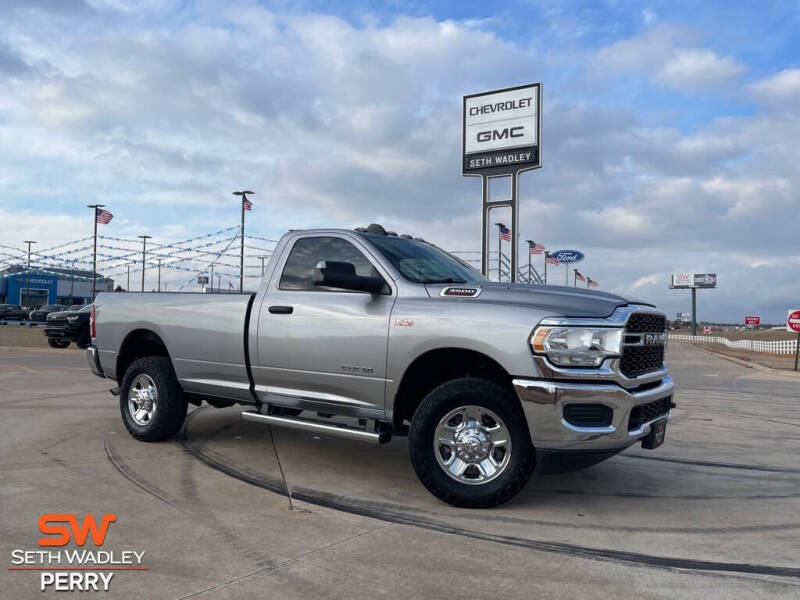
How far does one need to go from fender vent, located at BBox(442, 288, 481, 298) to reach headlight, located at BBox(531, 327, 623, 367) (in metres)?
0.69

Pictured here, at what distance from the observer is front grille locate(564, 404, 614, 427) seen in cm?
418

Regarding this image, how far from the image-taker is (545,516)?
4414 mm

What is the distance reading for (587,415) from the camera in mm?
4188

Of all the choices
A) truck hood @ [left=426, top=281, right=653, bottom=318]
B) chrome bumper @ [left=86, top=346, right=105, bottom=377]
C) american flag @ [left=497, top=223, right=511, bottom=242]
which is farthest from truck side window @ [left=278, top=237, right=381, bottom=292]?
american flag @ [left=497, top=223, right=511, bottom=242]

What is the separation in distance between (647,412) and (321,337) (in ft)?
8.02

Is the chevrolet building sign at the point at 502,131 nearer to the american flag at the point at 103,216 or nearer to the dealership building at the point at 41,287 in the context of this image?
the american flag at the point at 103,216

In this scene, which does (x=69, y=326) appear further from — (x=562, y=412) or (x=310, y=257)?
(x=562, y=412)

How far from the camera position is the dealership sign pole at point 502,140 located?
21281 millimetres

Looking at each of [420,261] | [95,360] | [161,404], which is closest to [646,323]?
[420,261]

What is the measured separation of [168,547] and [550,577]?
2043 millimetres

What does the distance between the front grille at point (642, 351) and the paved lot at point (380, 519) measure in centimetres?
98

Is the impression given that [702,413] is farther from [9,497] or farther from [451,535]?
[9,497]

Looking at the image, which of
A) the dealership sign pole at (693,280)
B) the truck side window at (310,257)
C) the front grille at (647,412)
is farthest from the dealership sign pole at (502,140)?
the dealership sign pole at (693,280)

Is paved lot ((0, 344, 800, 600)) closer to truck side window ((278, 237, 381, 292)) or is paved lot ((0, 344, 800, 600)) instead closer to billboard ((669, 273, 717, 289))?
truck side window ((278, 237, 381, 292))
